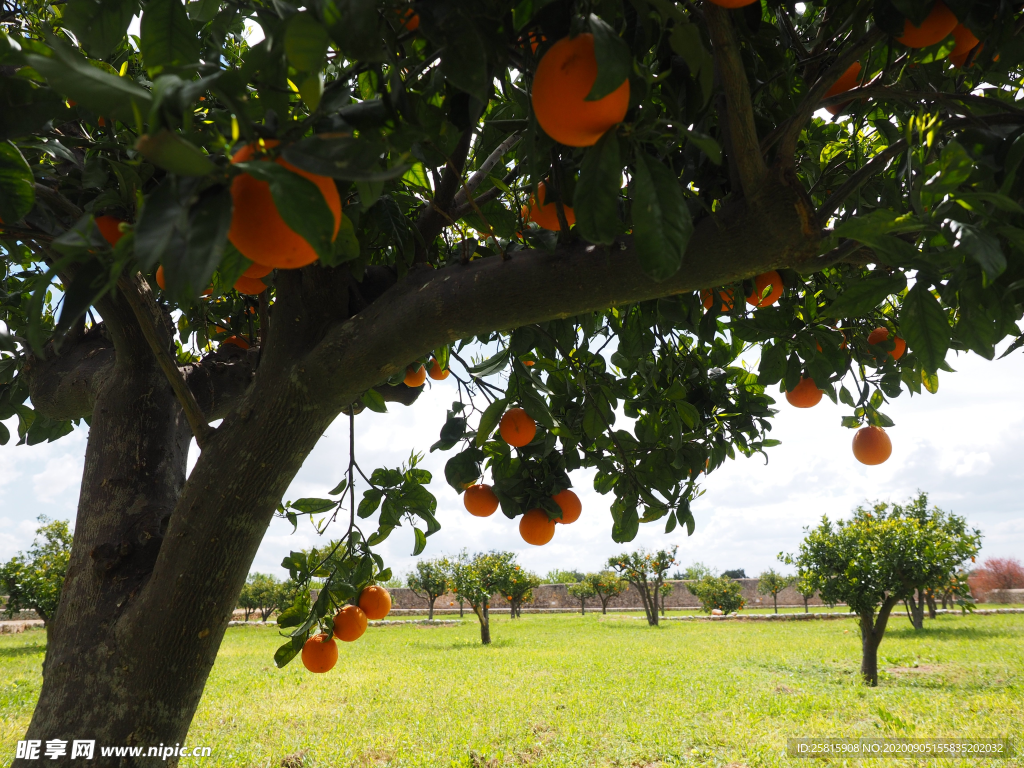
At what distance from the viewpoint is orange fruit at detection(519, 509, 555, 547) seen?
6.11ft

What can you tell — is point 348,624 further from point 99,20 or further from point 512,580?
point 512,580

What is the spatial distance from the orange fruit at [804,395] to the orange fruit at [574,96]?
159 centimetres

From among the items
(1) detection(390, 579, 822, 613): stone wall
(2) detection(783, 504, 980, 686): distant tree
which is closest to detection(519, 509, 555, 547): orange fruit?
(2) detection(783, 504, 980, 686): distant tree

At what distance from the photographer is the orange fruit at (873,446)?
2197 millimetres

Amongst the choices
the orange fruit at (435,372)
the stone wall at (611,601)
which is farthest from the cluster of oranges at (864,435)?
the stone wall at (611,601)

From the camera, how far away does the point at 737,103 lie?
80cm

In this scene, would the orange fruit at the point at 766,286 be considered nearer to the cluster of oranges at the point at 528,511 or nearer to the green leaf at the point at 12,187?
the cluster of oranges at the point at 528,511

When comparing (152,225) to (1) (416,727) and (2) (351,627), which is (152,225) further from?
(1) (416,727)

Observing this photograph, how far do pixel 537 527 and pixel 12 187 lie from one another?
4.86 feet

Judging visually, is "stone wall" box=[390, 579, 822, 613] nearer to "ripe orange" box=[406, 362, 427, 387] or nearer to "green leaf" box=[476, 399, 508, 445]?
"ripe orange" box=[406, 362, 427, 387]

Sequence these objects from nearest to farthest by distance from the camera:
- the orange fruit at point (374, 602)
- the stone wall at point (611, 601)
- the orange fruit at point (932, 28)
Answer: the orange fruit at point (932, 28) < the orange fruit at point (374, 602) < the stone wall at point (611, 601)

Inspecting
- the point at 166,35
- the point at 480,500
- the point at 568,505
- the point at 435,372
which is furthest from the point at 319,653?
the point at 166,35

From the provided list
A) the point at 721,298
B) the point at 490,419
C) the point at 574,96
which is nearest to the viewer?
the point at 574,96

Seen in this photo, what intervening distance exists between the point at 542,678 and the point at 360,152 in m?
7.83
